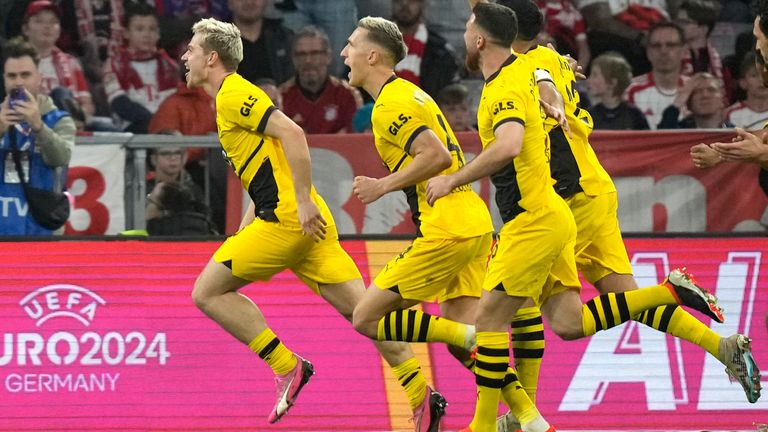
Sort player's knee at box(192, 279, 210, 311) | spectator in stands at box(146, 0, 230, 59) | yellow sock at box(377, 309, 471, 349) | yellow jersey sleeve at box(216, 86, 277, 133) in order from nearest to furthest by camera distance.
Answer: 1. yellow sock at box(377, 309, 471, 349)
2. yellow jersey sleeve at box(216, 86, 277, 133)
3. player's knee at box(192, 279, 210, 311)
4. spectator in stands at box(146, 0, 230, 59)

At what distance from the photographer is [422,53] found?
13203mm

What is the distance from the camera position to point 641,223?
1153cm

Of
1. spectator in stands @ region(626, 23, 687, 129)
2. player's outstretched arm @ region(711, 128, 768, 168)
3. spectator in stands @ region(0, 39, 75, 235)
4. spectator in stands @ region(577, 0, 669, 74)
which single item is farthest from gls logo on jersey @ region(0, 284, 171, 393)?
spectator in stands @ region(577, 0, 669, 74)

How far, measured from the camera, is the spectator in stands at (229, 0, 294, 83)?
13016 millimetres

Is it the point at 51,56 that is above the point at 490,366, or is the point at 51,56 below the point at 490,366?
above

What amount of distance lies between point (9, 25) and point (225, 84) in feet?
16.1

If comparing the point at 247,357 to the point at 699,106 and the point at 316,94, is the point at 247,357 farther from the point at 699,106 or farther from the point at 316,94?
the point at 699,106

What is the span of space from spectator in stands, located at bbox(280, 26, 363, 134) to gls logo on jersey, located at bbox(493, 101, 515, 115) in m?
5.02

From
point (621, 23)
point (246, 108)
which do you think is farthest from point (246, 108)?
point (621, 23)

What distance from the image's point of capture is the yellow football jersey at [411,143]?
26.5 feet

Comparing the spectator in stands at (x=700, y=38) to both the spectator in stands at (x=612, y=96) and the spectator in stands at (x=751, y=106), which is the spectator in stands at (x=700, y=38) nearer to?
the spectator in stands at (x=751, y=106)

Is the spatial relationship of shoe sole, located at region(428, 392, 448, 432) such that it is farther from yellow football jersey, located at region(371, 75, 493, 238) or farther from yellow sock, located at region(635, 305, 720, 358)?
yellow sock, located at region(635, 305, 720, 358)

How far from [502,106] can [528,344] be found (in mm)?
1489

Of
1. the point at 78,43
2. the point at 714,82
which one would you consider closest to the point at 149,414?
the point at 78,43
